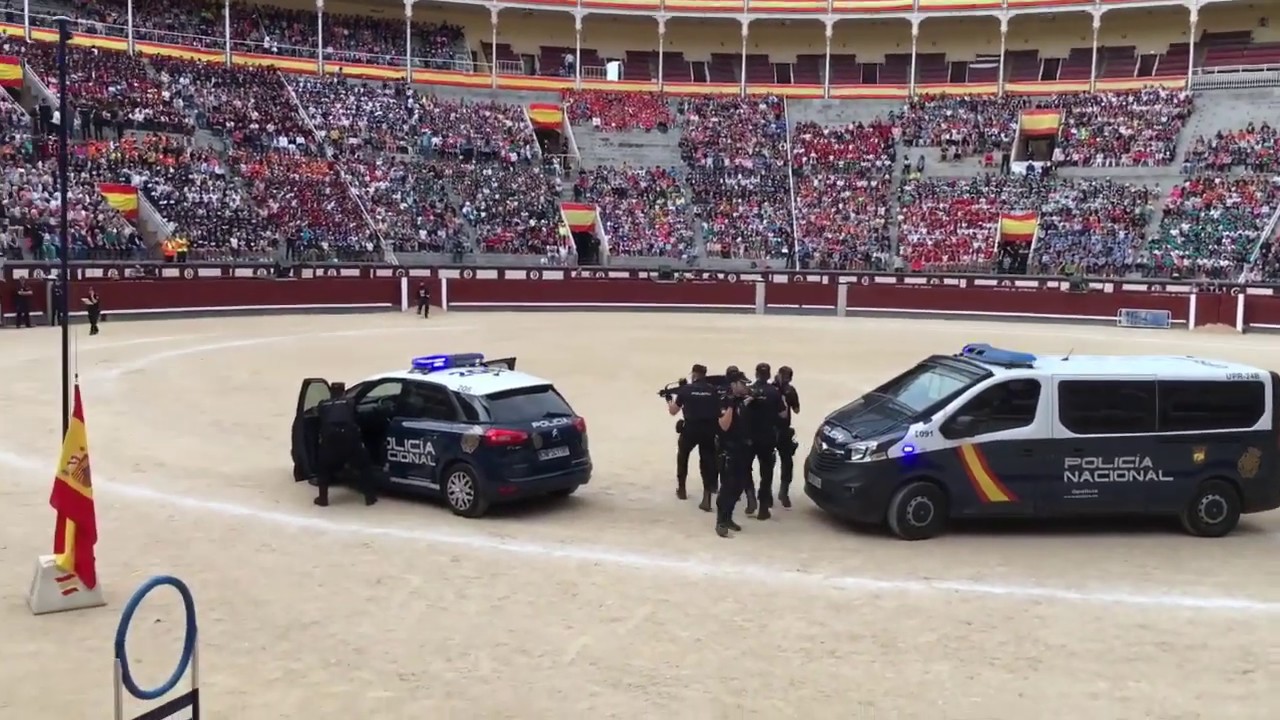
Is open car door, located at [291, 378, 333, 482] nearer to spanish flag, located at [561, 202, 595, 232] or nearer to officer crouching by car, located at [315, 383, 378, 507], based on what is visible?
officer crouching by car, located at [315, 383, 378, 507]

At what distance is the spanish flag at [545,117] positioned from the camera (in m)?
50.6

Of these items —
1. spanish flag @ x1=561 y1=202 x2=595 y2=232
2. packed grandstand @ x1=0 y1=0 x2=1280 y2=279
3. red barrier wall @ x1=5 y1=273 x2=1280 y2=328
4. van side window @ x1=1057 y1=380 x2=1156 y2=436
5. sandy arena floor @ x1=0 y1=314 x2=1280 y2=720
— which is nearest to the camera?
sandy arena floor @ x1=0 y1=314 x2=1280 y2=720

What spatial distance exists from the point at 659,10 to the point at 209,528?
50.6 m

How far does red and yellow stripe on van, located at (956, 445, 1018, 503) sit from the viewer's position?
9531 millimetres

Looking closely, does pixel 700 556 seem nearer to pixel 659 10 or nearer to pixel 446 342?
pixel 446 342

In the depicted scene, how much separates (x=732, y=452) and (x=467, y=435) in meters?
2.47

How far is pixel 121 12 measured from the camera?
46.5m

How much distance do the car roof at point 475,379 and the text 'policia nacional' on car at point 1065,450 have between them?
307 centimetres

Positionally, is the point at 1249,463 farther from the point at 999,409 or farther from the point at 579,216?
the point at 579,216

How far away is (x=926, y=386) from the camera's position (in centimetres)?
1031

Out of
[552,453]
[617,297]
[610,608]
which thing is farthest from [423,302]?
[610,608]

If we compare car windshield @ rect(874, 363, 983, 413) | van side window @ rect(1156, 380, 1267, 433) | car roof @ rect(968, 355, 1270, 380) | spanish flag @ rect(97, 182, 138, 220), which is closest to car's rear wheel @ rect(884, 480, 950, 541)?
car windshield @ rect(874, 363, 983, 413)

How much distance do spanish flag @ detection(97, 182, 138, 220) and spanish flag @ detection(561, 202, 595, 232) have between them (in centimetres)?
1630

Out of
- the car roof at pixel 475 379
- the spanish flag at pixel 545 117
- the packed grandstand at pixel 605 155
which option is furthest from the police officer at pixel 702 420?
the spanish flag at pixel 545 117
